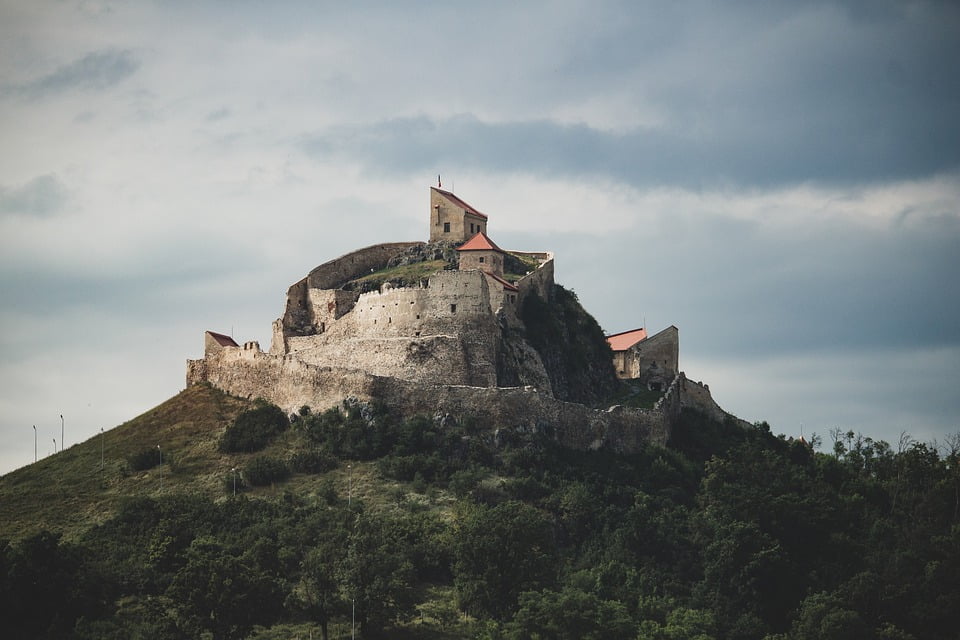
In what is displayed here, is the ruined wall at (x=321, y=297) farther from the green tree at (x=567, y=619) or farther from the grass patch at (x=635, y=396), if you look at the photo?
the green tree at (x=567, y=619)

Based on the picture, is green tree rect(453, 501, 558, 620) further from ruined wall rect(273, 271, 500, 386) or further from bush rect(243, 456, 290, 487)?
ruined wall rect(273, 271, 500, 386)

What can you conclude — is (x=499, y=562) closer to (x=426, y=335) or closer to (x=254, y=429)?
(x=426, y=335)

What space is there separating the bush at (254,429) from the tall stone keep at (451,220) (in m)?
20.7

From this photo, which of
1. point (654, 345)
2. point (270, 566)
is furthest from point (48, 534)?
point (654, 345)

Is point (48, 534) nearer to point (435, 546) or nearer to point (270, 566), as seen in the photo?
point (270, 566)

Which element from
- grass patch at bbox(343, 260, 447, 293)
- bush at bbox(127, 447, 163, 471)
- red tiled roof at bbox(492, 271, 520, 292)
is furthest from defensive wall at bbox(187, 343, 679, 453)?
grass patch at bbox(343, 260, 447, 293)

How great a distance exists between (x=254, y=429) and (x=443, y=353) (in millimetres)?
11328

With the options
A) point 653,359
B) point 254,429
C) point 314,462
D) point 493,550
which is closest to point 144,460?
point 254,429

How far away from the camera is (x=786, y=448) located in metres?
107

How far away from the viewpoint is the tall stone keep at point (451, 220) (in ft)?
365

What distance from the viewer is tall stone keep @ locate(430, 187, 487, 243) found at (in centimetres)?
11112

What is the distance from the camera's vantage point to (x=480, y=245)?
105m

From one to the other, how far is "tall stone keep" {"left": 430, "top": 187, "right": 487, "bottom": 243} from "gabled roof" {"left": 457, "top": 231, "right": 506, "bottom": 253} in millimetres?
4321

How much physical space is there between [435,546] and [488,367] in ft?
47.1
